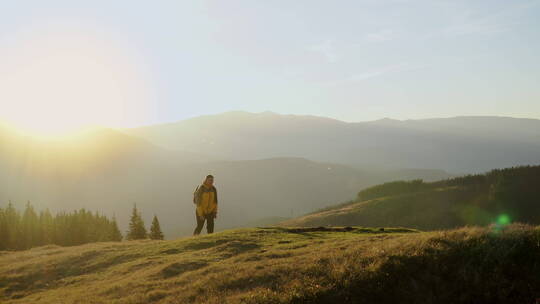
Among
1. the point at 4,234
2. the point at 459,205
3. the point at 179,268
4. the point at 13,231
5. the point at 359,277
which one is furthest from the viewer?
the point at 459,205

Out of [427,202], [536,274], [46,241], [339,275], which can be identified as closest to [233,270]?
[339,275]

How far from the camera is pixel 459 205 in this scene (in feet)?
328

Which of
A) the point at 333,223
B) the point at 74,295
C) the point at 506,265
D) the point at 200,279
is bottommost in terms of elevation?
the point at 333,223

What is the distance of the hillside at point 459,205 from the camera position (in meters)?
95.4

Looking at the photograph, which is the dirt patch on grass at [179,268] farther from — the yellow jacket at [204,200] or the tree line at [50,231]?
the tree line at [50,231]

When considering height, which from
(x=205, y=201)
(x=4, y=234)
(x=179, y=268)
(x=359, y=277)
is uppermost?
(x=205, y=201)

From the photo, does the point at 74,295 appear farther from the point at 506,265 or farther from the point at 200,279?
the point at 506,265

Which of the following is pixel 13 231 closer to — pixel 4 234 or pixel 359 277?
pixel 4 234

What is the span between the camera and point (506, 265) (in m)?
10.6

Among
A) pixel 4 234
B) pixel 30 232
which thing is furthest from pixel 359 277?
pixel 30 232

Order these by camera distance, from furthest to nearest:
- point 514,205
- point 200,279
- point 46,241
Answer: point 514,205
point 46,241
point 200,279

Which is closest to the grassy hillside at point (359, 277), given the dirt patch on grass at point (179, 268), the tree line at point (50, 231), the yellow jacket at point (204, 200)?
the dirt patch on grass at point (179, 268)

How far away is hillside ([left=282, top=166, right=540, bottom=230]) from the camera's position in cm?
9544

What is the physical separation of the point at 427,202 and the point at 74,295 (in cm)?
10508
